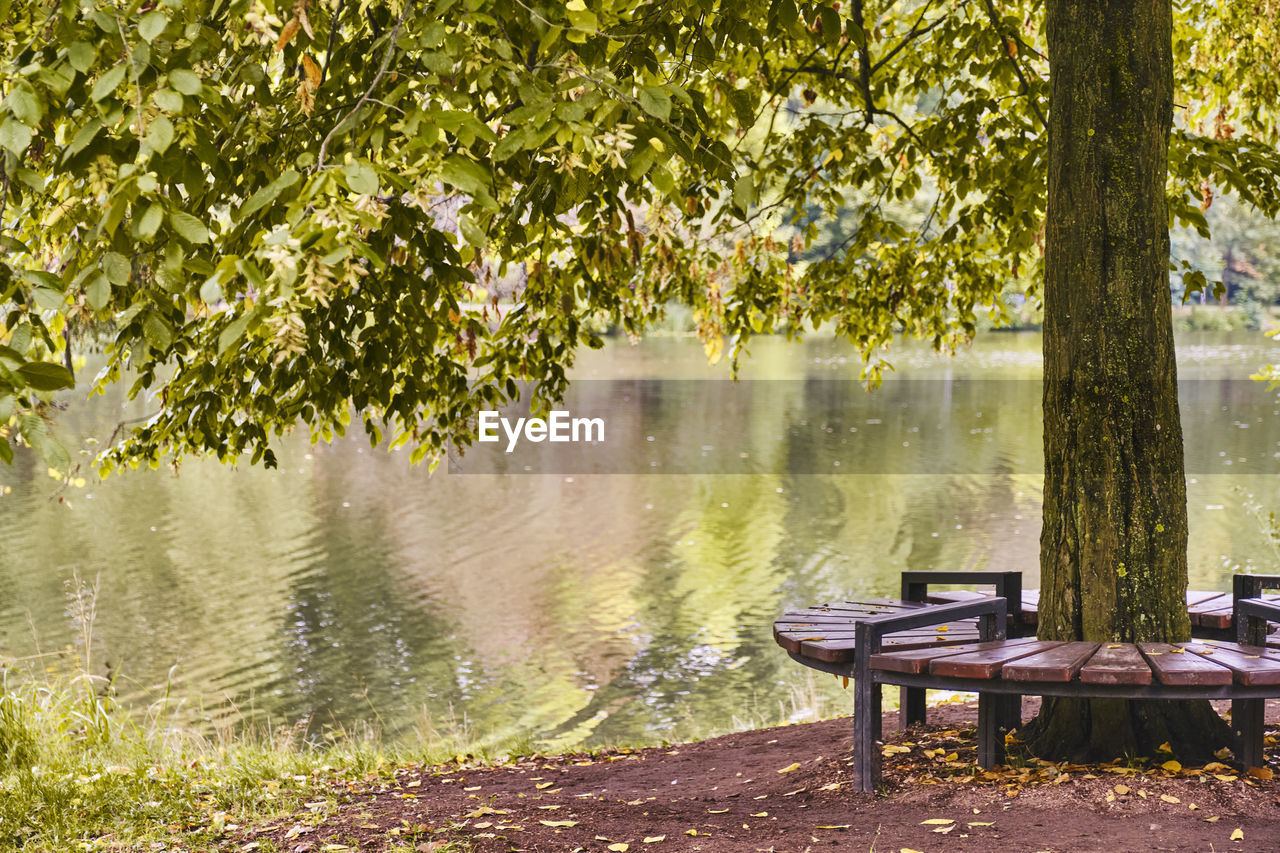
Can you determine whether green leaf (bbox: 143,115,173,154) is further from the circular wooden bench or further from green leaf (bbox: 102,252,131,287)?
the circular wooden bench

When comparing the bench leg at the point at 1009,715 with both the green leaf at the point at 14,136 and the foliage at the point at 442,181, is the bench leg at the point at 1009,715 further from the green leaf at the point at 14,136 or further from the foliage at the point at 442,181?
the green leaf at the point at 14,136

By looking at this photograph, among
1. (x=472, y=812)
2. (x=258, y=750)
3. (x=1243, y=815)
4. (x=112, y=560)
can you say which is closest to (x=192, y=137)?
(x=472, y=812)

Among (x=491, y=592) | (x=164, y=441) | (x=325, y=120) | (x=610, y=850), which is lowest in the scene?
(x=491, y=592)

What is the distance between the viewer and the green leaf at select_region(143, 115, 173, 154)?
221cm

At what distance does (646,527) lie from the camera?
1850cm

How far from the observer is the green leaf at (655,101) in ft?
8.33

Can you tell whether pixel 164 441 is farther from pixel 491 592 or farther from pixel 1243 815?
pixel 491 592

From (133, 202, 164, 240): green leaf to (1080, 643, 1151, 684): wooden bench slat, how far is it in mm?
2907

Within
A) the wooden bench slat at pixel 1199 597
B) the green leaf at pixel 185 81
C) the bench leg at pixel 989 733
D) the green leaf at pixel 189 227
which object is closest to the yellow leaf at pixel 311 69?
the green leaf at pixel 185 81

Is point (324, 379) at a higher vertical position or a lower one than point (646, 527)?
higher

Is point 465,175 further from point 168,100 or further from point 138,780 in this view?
point 138,780

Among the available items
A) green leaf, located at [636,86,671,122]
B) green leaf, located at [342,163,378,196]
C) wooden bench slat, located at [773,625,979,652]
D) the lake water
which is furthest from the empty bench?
the lake water

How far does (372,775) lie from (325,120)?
3389 mm

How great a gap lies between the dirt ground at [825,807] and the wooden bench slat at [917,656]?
1.57ft
